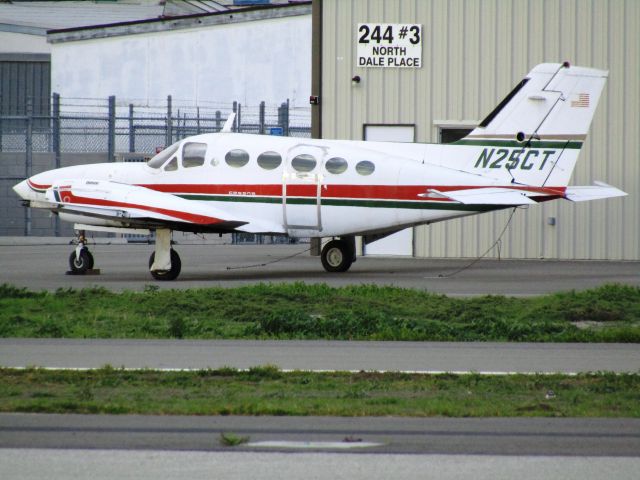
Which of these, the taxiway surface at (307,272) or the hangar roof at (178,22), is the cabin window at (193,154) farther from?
the hangar roof at (178,22)

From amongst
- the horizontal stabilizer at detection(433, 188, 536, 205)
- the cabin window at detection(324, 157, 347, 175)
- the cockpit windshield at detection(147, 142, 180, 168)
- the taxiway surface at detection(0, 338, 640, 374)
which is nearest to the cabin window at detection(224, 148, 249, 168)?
the cockpit windshield at detection(147, 142, 180, 168)

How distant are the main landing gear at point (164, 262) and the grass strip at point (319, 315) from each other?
4324 mm

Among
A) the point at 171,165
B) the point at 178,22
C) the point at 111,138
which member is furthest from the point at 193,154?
the point at 178,22

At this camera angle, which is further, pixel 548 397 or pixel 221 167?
pixel 221 167

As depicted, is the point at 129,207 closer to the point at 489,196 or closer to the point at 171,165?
A: the point at 171,165

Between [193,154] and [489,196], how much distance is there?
224 inches

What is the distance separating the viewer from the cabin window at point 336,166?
75.4 feet

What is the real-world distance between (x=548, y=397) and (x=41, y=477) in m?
Result: 4.45

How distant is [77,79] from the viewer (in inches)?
1869

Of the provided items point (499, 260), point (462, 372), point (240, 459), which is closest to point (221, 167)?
point (499, 260)

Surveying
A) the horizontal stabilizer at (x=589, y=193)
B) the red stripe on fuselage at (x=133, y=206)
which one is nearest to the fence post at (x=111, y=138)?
the red stripe on fuselage at (x=133, y=206)

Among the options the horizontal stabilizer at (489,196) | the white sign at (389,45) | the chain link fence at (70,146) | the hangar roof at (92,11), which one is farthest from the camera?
the hangar roof at (92,11)

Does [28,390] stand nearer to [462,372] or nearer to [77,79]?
A: [462,372]

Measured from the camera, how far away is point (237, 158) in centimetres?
2334
